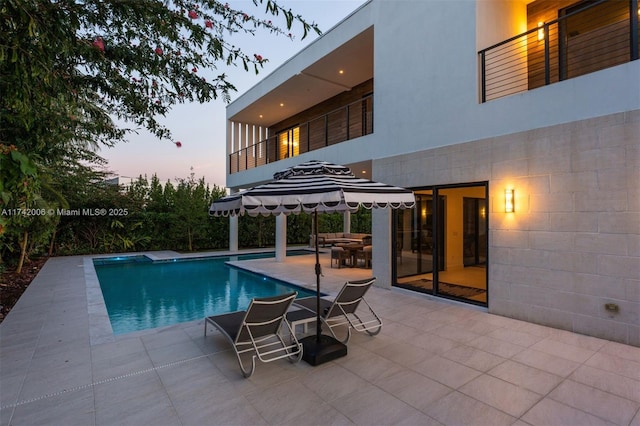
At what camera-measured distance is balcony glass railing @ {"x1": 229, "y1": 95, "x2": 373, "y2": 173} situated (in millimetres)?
12031

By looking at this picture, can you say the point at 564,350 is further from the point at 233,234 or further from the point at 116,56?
the point at 233,234

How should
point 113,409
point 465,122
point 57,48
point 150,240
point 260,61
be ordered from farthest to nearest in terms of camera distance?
point 150,240 → point 465,122 → point 260,61 → point 57,48 → point 113,409

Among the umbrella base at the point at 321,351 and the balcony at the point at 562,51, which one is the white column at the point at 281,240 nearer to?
the balcony at the point at 562,51

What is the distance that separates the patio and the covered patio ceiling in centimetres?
843

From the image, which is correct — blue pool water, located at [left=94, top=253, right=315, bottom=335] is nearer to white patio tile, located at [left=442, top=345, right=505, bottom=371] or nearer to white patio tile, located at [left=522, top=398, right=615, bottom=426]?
white patio tile, located at [left=442, top=345, right=505, bottom=371]

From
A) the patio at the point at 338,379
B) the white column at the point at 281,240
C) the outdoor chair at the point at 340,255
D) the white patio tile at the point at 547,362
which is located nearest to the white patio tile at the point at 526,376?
the patio at the point at 338,379

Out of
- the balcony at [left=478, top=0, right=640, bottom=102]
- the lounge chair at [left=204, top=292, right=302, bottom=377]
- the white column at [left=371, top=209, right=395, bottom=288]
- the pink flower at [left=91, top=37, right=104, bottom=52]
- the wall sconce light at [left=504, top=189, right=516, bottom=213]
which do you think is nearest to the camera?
the lounge chair at [left=204, top=292, right=302, bottom=377]

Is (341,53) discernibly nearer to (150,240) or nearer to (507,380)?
(507,380)

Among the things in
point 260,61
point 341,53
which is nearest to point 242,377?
point 260,61

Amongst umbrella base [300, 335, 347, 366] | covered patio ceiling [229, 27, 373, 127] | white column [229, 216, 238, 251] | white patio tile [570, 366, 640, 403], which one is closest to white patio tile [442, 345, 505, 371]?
white patio tile [570, 366, 640, 403]

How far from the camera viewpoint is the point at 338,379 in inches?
155

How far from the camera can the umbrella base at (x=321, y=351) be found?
436 cm

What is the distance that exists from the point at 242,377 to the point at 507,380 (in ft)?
10.3

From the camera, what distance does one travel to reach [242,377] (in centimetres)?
399
